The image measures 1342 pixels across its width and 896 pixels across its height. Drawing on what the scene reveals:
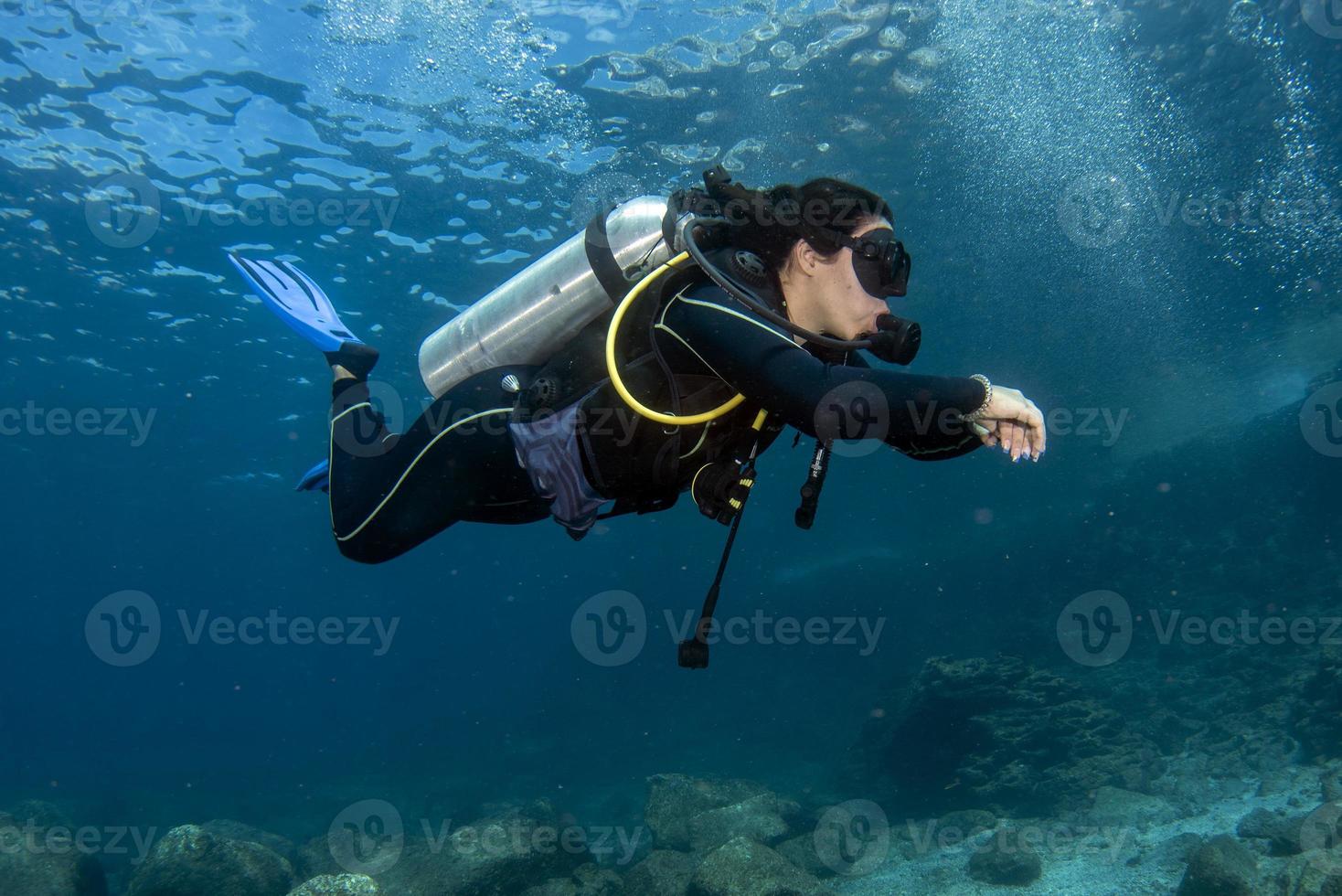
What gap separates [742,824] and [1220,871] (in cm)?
670

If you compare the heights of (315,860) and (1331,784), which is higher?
(1331,784)

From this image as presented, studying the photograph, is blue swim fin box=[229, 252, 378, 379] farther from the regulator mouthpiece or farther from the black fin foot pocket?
the regulator mouthpiece

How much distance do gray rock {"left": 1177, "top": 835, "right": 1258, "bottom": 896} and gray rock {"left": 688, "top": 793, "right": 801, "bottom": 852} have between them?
5.81m

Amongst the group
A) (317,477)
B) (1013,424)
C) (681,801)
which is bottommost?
(681,801)

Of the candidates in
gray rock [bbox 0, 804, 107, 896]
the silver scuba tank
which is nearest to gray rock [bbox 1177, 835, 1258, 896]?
the silver scuba tank

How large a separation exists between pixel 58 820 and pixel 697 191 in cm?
2453

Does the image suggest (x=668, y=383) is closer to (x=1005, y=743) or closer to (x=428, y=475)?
(x=428, y=475)

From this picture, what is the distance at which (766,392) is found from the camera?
8.03 ft

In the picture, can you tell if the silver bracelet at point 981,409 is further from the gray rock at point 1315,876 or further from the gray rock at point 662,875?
the gray rock at point 662,875

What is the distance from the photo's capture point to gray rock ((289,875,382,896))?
25.1 feet

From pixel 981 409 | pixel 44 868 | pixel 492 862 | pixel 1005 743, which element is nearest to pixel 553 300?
pixel 981 409

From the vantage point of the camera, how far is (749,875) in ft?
27.3

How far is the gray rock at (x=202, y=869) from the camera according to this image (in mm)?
9828

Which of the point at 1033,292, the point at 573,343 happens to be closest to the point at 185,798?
the point at 573,343
